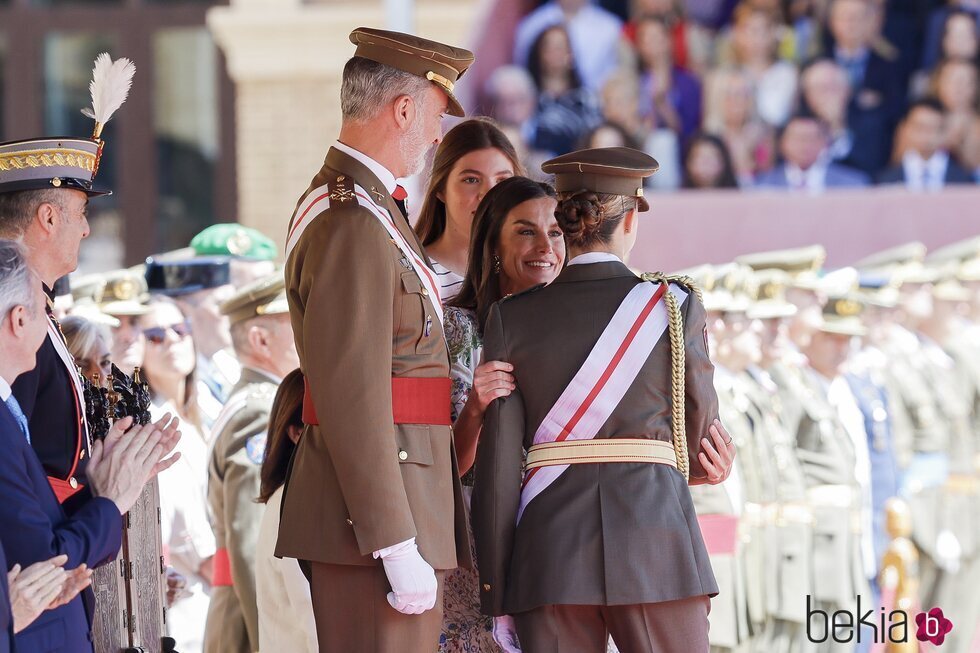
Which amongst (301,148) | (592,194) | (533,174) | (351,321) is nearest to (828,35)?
(301,148)

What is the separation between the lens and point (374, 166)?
3.03 m

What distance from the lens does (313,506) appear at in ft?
9.46

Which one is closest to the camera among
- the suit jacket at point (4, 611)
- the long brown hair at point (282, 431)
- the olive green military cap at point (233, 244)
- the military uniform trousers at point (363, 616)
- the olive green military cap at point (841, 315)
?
the suit jacket at point (4, 611)

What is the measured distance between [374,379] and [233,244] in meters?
3.67

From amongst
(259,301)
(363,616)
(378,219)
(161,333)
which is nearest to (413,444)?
(363,616)

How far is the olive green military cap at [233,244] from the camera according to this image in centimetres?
628

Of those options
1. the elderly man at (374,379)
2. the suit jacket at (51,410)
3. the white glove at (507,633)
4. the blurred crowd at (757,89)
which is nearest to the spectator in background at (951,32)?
the blurred crowd at (757,89)

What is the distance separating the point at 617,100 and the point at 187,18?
3.44 metres

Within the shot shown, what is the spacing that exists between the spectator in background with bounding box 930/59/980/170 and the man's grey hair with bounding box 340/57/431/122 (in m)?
6.23

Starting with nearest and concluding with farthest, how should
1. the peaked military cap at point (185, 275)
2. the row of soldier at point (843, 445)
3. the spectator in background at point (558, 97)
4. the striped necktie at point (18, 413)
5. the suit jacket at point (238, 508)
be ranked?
the striped necktie at point (18, 413) → the suit jacket at point (238, 508) → the peaked military cap at point (185, 275) → the row of soldier at point (843, 445) → the spectator in background at point (558, 97)

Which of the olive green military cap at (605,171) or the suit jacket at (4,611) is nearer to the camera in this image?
the suit jacket at (4,611)

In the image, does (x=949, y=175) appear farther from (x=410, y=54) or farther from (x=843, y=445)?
(x=410, y=54)

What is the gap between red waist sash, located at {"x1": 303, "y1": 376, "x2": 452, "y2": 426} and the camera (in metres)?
2.90

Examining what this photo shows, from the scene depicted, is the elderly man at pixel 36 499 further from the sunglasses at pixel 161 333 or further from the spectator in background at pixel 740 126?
the spectator in background at pixel 740 126
